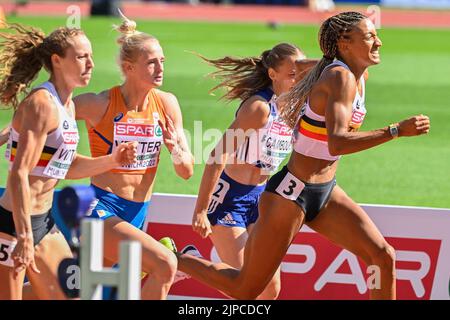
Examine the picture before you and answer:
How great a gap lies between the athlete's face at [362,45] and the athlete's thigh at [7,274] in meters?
2.39

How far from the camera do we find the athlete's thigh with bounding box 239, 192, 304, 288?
279 inches

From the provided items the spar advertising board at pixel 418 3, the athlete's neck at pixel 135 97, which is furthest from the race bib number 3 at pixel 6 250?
the spar advertising board at pixel 418 3

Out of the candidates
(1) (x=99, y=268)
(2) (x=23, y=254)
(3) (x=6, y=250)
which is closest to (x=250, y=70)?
(3) (x=6, y=250)

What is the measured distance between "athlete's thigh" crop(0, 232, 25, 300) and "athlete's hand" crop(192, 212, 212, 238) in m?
1.46

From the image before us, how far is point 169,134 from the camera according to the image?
24.5ft

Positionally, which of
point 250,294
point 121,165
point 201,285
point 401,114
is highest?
point 121,165

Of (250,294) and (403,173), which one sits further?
(403,173)

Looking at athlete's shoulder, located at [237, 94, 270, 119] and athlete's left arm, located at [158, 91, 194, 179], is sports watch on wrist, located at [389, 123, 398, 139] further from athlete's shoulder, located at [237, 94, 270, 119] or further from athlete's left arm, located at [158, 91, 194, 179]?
athlete's left arm, located at [158, 91, 194, 179]

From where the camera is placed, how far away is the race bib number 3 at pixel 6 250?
6.53 meters

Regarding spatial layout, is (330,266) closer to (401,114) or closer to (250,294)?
(250,294)

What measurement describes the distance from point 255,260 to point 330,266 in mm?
1343

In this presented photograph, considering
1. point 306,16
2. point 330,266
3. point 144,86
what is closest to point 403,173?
point 330,266

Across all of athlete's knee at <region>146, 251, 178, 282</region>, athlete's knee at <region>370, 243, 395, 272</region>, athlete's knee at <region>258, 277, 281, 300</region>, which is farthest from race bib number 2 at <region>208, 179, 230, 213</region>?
athlete's knee at <region>370, 243, 395, 272</region>

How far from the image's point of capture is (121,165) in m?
7.11
